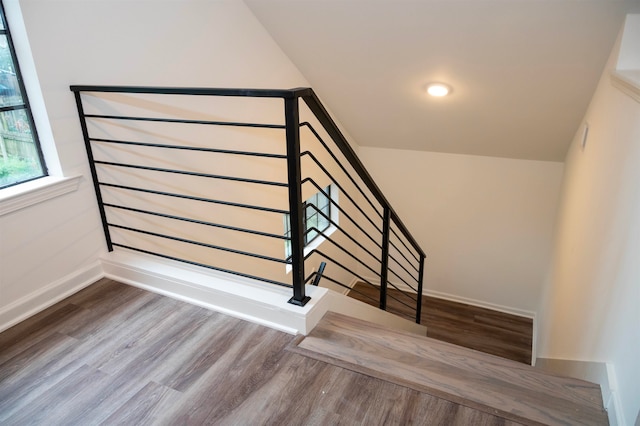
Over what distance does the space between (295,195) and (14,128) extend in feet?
4.48

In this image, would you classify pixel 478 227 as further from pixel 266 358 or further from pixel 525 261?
pixel 266 358

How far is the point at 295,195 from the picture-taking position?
5.52ft

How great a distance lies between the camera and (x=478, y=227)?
17.1ft

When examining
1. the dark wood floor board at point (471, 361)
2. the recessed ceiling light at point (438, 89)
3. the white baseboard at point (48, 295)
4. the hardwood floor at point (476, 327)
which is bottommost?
the hardwood floor at point (476, 327)

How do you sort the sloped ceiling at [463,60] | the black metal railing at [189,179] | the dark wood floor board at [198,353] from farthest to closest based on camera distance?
the sloped ceiling at [463,60]
the black metal railing at [189,179]
the dark wood floor board at [198,353]

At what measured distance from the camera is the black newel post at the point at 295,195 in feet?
5.15

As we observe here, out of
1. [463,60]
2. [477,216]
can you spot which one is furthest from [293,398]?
[477,216]

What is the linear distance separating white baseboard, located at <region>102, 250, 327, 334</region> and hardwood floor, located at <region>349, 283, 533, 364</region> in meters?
2.62

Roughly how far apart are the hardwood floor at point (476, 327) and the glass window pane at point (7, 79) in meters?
3.54

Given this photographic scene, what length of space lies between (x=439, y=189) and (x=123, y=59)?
3964 millimetres

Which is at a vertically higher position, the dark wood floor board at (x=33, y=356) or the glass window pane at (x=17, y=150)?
the glass window pane at (x=17, y=150)

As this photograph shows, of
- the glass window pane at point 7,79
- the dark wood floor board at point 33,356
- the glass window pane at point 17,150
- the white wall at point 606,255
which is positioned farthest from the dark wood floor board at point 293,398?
the glass window pane at point 7,79

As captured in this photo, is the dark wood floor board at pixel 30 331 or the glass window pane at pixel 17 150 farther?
the glass window pane at pixel 17 150

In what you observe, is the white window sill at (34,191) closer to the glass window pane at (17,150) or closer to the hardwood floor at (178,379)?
the glass window pane at (17,150)
